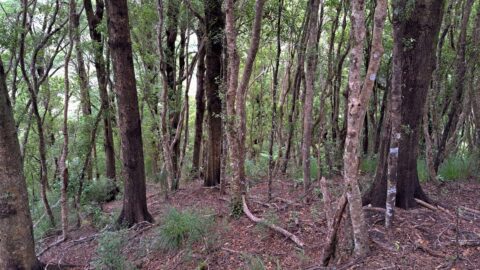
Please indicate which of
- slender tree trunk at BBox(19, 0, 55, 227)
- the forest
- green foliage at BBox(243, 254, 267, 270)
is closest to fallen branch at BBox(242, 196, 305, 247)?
the forest

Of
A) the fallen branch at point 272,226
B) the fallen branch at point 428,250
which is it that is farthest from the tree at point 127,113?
the fallen branch at point 428,250

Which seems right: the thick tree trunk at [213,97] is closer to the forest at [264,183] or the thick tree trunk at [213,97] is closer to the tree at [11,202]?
the forest at [264,183]

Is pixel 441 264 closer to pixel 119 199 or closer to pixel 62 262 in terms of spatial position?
pixel 62 262

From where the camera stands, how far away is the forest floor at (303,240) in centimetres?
441

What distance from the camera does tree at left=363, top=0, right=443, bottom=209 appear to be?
17.1 ft

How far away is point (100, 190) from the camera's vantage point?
1049 cm

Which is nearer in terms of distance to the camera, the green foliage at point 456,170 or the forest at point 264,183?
the forest at point 264,183

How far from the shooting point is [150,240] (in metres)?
6.45

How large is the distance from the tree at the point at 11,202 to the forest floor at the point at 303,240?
1.12m

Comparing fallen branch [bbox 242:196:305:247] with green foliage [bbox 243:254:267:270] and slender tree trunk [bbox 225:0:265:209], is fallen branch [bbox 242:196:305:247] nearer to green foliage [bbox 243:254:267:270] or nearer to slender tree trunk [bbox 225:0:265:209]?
slender tree trunk [bbox 225:0:265:209]

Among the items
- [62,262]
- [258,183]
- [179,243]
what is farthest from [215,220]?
[258,183]

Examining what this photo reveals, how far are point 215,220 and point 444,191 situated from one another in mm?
4392

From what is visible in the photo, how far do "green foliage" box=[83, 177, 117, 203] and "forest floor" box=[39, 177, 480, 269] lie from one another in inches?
85.5

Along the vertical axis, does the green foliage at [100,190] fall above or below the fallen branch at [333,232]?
below
